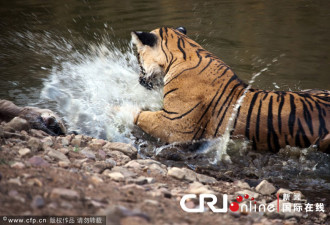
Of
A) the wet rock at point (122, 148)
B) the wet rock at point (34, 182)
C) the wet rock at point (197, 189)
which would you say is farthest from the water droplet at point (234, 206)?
the wet rock at point (34, 182)

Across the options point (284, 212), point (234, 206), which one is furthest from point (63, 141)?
point (284, 212)

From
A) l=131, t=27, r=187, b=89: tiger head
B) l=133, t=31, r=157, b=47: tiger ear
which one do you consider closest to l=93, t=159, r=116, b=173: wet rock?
l=131, t=27, r=187, b=89: tiger head

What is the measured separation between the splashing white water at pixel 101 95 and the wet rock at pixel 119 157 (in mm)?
784

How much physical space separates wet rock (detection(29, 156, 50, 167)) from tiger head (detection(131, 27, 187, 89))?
1919 millimetres

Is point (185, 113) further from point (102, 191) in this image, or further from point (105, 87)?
point (102, 191)

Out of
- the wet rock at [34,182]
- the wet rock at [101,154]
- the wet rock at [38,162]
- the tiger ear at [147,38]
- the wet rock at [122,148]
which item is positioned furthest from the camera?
the tiger ear at [147,38]

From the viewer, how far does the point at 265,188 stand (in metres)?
3.51

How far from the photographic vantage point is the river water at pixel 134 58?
13.5 ft

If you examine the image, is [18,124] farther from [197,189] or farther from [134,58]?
[134,58]

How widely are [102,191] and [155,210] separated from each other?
350 millimetres

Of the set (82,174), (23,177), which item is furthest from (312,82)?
(23,177)

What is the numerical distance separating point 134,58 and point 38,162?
352 cm

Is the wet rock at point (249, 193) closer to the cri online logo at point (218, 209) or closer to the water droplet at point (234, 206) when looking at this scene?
the cri online logo at point (218, 209)

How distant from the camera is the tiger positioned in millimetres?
4000
